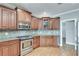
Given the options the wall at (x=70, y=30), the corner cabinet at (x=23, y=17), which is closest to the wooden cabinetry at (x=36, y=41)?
the corner cabinet at (x=23, y=17)

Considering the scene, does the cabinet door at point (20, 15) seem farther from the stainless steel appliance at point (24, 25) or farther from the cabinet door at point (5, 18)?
the cabinet door at point (5, 18)

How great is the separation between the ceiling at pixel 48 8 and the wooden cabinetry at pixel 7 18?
25 cm

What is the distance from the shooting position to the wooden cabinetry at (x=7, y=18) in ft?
7.93

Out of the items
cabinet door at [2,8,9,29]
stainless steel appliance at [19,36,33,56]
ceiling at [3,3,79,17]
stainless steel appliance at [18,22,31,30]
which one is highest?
A: ceiling at [3,3,79,17]

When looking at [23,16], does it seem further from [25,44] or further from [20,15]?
[25,44]

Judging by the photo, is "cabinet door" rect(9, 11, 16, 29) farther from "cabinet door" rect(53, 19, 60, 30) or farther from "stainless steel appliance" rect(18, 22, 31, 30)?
"cabinet door" rect(53, 19, 60, 30)

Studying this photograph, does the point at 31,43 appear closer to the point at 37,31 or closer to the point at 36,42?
the point at 36,42

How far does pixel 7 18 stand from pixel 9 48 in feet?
2.05

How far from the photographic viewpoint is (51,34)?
107 inches

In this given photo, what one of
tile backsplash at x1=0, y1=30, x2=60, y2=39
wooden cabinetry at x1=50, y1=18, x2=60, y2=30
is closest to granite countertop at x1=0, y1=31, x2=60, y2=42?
tile backsplash at x1=0, y1=30, x2=60, y2=39

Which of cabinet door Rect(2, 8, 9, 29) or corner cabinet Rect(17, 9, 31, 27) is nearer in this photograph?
cabinet door Rect(2, 8, 9, 29)

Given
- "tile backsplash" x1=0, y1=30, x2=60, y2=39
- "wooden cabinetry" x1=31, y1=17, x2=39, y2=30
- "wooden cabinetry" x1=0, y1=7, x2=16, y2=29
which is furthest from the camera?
"wooden cabinetry" x1=31, y1=17, x2=39, y2=30

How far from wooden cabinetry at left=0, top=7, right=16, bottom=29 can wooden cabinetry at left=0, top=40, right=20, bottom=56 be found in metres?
0.33

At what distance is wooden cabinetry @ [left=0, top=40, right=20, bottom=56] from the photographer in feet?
8.00
